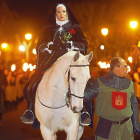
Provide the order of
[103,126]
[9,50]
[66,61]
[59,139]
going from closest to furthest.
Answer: [66,61], [103,126], [59,139], [9,50]

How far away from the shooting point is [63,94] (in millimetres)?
5074

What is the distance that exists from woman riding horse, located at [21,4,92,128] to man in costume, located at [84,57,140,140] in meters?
0.77

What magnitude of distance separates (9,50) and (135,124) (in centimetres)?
→ 5497

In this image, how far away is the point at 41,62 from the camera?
20.3ft

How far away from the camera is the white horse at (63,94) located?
4605mm

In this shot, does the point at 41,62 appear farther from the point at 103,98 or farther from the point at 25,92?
the point at 103,98

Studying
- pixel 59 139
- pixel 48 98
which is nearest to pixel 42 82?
pixel 48 98

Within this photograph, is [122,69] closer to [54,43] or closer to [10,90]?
[54,43]

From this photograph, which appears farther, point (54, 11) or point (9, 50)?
point (9, 50)

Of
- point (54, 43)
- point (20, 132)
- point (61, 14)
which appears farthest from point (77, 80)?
point (20, 132)

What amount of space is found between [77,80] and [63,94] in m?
0.62

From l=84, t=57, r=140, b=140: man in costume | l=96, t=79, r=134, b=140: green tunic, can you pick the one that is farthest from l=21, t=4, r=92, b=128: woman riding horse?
l=96, t=79, r=134, b=140: green tunic

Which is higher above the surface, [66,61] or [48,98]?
[66,61]

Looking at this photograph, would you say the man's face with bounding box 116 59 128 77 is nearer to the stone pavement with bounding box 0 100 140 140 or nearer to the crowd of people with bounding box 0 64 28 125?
the stone pavement with bounding box 0 100 140 140
